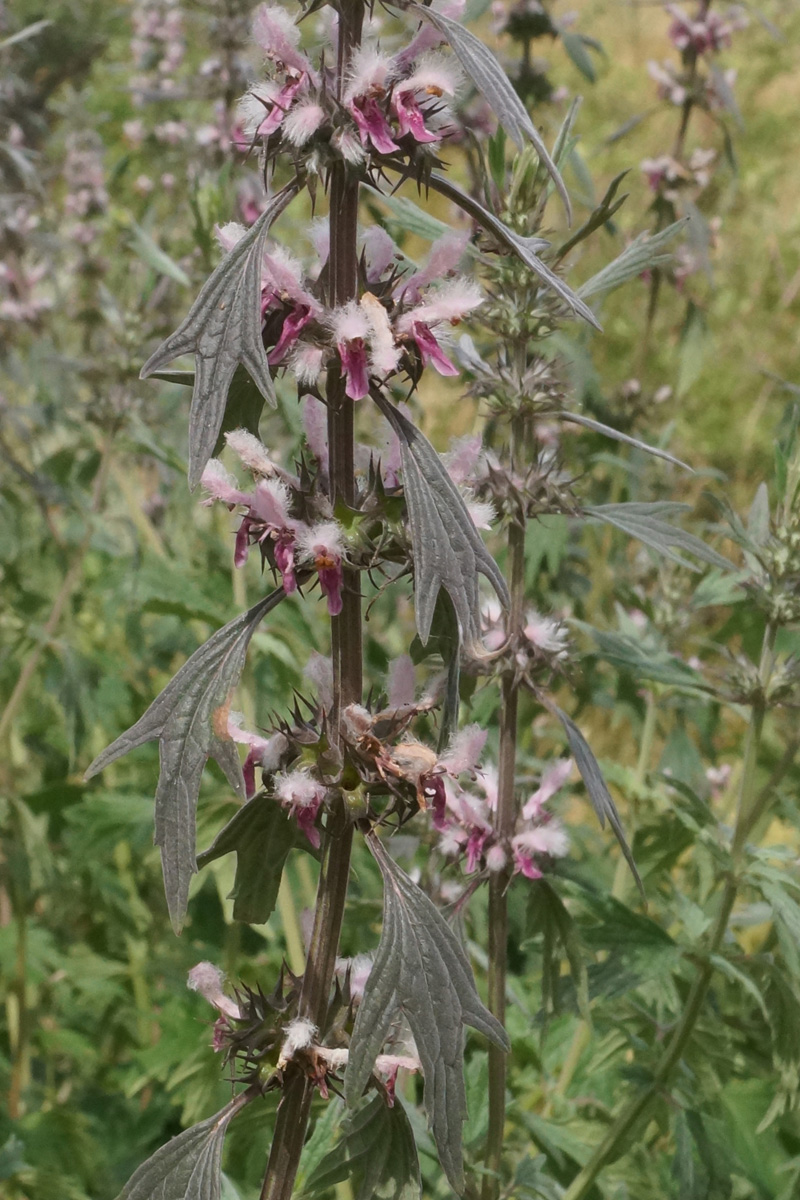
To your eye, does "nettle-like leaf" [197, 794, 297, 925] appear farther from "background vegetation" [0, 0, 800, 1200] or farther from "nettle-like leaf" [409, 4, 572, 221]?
"nettle-like leaf" [409, 4, 572, 221]

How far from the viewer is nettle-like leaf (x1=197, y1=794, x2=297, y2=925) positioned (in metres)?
0.99

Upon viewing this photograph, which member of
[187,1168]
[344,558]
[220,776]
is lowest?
[220,776]

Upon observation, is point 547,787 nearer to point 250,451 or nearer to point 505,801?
point 505,801

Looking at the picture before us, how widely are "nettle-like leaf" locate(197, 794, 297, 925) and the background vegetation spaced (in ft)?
1.10

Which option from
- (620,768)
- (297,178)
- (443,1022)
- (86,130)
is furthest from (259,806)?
(86,130)

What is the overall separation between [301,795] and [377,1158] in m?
0.33

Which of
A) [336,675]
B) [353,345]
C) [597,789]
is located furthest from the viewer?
[597,789]

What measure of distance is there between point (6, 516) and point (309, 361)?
1971 mm

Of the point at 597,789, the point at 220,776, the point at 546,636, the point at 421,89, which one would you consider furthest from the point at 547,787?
the point at 220,776

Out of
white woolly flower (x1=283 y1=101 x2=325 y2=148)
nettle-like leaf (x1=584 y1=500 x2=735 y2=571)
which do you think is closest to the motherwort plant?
white woolly flower (x1=283 y1=101 x2=325 y2=148)

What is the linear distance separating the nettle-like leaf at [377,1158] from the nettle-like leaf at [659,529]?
23.3 inches

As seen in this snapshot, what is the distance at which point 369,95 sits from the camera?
833 millimetres

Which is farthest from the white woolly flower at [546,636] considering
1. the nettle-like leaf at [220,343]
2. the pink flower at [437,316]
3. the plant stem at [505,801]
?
the nettle-like leaf at [220,343]

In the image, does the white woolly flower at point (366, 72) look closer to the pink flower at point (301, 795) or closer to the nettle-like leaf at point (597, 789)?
the pink flower at point (301, 795)
